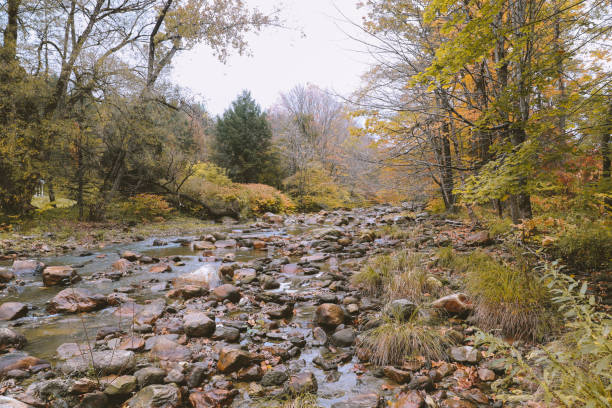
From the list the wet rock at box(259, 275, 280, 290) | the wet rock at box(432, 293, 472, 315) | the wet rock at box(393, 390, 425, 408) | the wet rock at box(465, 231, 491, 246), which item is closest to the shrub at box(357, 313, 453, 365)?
the wet rock at box(393, 390, 425, 408)

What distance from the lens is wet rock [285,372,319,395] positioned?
104 inches

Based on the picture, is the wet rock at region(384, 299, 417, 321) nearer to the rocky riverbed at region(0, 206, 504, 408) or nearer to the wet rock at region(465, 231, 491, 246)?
the rocky riverbed at region(0, 206, 504, 408)

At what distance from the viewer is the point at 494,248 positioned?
20.3 feet

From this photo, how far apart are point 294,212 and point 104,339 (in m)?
16.4

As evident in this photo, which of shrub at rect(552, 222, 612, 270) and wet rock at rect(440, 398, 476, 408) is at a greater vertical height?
shrub at rect(552, 222, 612, 270)

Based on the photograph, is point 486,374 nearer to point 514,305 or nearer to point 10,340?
point 514,305

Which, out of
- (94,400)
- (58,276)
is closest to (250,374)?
(94,400)

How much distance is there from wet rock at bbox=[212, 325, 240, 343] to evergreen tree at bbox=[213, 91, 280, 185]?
1699cm

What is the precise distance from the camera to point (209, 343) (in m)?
3.52

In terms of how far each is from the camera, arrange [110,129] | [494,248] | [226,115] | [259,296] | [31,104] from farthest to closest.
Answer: [226,115] → [110,129] → [31,104] → [494,248] → [259,296]

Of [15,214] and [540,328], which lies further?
[15,214]

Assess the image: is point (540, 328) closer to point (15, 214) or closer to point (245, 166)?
point (15, 214)

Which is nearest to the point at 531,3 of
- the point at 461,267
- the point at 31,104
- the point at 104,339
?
the point at 461,267

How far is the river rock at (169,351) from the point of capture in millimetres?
3152
